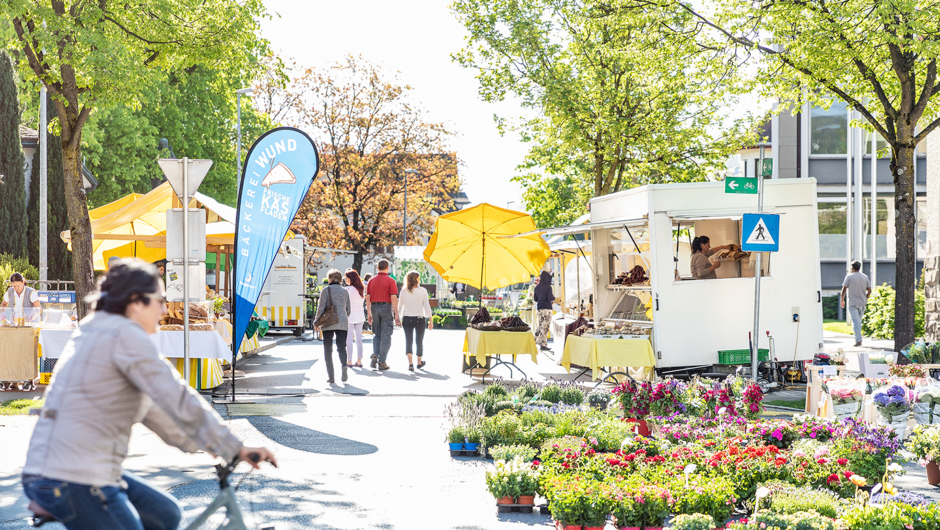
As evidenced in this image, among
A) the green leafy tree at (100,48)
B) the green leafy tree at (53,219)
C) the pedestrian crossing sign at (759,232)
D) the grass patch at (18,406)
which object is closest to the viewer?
the grass patch at (18,406)

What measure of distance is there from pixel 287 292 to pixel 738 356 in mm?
15730

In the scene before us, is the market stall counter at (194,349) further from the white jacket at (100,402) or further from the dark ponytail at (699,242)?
the white jacket at (100,402)

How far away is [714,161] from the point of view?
24906mm

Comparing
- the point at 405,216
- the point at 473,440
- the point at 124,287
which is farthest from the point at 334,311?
the point at 405,216

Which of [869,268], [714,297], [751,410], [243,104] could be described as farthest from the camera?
[243,104]

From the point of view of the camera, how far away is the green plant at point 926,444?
284 inches

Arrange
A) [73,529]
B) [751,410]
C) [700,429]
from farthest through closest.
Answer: [751,410], [700,429], [73,529]

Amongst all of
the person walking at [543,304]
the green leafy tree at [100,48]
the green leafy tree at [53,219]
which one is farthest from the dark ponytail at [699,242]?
the green leafy tree at [53,219]

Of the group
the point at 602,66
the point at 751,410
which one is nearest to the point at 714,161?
the point at 602,66

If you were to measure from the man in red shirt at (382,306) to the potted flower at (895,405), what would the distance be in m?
9.05

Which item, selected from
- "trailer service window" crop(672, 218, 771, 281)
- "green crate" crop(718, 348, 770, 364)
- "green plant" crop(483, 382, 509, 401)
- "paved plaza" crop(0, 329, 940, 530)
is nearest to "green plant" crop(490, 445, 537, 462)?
"paved plaza" crop(0, 329, 940, 530)

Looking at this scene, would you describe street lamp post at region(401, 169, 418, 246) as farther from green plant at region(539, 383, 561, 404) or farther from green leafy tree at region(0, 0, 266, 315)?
green plant at region(539, 383, 561, 404)

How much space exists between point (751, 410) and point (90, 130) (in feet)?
92.2

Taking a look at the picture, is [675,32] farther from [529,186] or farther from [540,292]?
[529,186]
